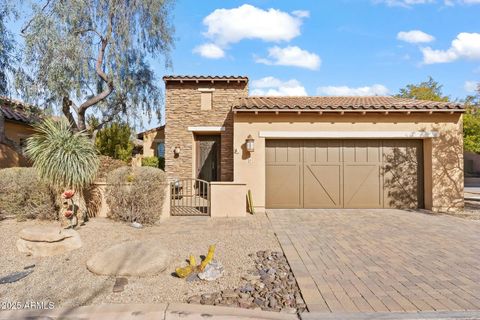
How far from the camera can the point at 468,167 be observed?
33781 millimetres

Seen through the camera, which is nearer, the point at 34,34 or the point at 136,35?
the point at 34,34

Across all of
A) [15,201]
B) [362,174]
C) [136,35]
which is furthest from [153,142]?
[362,174]

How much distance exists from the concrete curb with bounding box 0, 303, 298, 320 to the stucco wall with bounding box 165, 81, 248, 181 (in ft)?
34.1

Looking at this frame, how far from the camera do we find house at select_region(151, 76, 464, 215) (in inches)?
398

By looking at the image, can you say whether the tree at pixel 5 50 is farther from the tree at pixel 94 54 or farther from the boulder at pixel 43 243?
the boulder at pixel 43 243

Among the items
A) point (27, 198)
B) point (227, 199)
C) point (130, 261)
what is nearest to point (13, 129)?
point (27, 198)

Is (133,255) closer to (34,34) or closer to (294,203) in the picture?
(294,203)

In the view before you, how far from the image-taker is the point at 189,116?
46.1 feet

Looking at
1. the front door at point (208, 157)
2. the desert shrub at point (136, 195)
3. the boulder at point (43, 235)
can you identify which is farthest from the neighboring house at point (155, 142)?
the boulder at point (43, 235)

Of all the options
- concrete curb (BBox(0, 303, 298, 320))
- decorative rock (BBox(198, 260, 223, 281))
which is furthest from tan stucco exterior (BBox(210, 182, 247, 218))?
concrete curb (BBox(0, 303, 298, 320))

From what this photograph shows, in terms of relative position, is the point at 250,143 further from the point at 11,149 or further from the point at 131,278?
the point at 11,149

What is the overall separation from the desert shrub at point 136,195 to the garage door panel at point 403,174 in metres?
7.99

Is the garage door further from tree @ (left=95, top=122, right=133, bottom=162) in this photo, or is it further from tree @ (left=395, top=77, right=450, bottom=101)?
tree @ (left=395, top=77, right=450, bottom=101)

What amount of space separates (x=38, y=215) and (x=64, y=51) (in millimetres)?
5854
